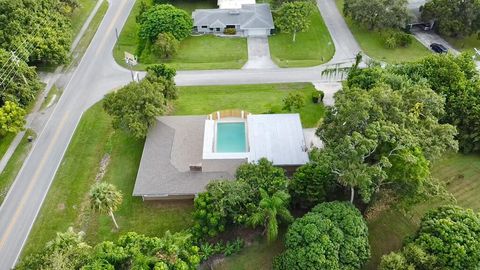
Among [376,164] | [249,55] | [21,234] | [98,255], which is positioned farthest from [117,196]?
[249,55]


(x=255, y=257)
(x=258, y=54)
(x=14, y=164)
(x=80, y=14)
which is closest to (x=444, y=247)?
(x=255, y=257)

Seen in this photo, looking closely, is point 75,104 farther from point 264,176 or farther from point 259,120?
point 264,176

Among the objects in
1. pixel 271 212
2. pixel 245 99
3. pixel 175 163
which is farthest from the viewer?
pixel 245 99

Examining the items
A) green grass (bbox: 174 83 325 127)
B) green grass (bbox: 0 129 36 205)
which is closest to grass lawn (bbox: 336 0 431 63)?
green grass (bbox: 174 83 325 127)

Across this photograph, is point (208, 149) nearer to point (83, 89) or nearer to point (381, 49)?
point (83, 89)

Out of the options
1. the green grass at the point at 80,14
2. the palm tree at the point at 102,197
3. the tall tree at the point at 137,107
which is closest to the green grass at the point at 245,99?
the tall tree at the point at 137,107

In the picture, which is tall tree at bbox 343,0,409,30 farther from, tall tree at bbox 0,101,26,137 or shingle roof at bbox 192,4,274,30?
tall tree at bbox 0,101,26,137
